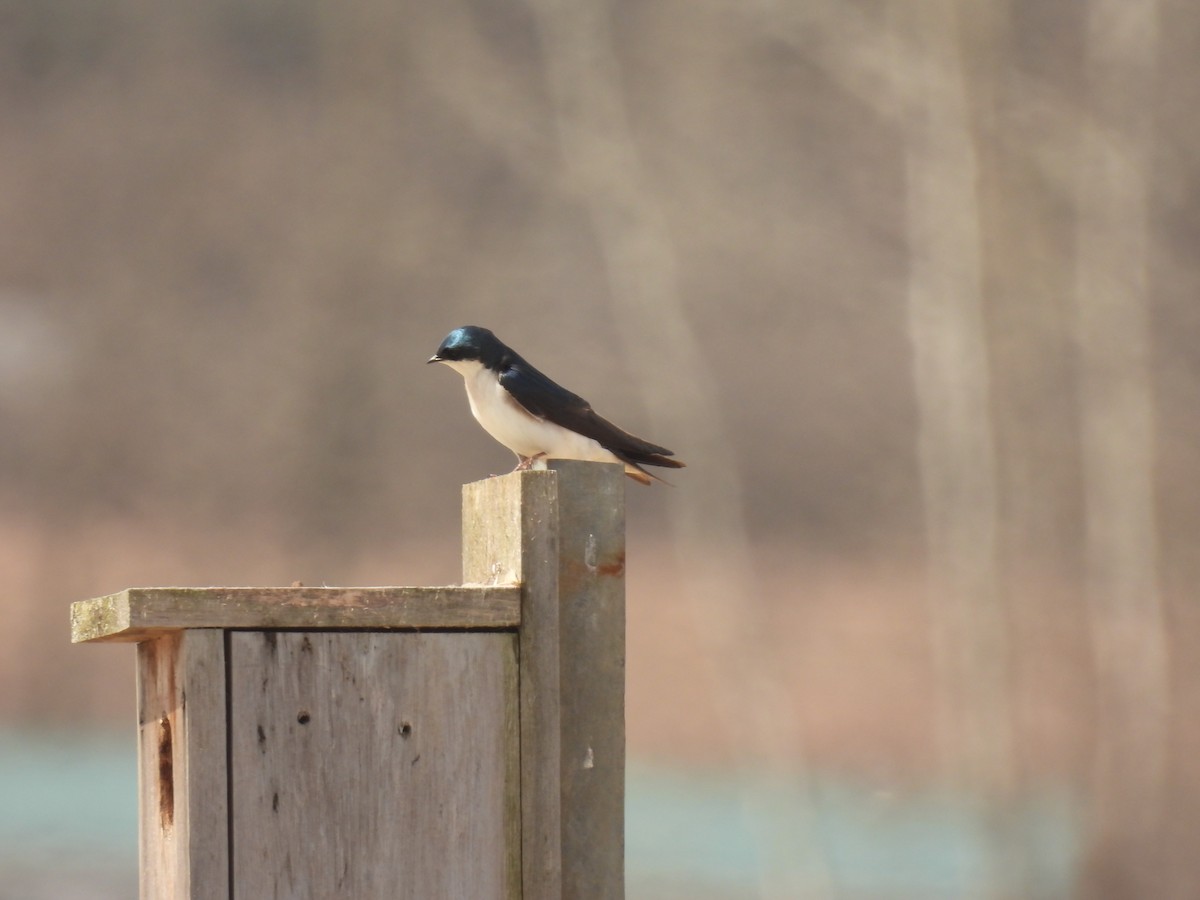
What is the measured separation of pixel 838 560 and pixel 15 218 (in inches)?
189

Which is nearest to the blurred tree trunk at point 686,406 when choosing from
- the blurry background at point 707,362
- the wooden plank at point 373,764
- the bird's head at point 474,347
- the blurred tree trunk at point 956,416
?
the blurry background at point 707,362

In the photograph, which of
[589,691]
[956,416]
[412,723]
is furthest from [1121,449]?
[412,723]

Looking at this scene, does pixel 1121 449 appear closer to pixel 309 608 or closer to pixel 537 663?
pixel 537 663

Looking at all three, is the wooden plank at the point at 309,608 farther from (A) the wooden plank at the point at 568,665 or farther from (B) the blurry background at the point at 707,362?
(B) the blurry background at the point at 707,362

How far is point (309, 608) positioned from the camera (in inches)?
77.7

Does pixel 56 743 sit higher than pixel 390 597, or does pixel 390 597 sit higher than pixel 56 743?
pixel 390 597

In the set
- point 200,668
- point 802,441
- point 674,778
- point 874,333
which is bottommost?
point 674,778

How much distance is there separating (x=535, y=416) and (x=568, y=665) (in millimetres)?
1070

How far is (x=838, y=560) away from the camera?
863 cm

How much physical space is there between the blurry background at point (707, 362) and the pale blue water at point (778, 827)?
0.7 inches

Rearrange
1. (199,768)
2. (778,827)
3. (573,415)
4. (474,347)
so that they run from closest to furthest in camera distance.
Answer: (199,768) < (573,415) < (474,347) < (778,827)

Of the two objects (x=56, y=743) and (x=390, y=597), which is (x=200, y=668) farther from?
(x=56, y=743)

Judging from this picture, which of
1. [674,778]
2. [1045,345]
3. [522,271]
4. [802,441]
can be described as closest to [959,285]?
[1045,345]

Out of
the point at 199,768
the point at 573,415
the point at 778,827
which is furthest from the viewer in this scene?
the point at 778,827
